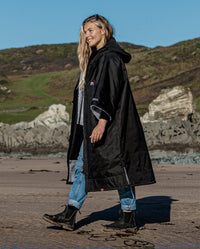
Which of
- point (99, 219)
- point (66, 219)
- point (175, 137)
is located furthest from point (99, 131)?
point (175, 137)

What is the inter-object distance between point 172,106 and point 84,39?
19.9 m

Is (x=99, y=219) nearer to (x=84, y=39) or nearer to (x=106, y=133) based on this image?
(x=106, y=133)

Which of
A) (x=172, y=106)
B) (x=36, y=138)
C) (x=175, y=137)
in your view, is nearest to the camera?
(x=175, y=137)

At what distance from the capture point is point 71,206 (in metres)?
4.54

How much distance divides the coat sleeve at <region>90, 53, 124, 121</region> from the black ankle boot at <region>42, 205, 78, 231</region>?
3.15 feet

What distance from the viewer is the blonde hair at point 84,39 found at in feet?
14.8

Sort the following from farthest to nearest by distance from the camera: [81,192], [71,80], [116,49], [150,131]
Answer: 1. [71,80]
2. [150,131]
3. [81,192]
4. [116,49]

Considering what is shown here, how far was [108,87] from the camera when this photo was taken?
4.29 metres

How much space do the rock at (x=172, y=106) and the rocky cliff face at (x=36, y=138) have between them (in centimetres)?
477

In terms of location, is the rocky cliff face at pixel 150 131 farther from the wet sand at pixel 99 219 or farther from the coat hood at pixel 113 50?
the coat hood at pixel 113 50

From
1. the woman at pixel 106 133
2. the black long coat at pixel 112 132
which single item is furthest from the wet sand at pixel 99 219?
the black long coat at pixel 112 132

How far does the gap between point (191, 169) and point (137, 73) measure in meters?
52.8

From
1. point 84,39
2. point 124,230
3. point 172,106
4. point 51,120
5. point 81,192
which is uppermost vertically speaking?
point 172,106

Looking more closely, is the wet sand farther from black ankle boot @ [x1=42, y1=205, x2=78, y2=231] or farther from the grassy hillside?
the grassy hillside
